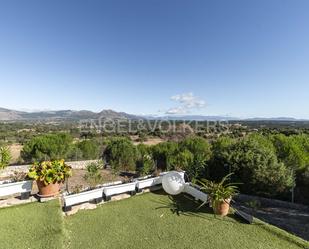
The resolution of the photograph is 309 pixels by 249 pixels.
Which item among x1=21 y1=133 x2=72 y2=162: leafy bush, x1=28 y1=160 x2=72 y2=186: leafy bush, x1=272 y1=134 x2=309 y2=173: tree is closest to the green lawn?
x1=28 y1=160 x2=72 y2=186: leafy bush

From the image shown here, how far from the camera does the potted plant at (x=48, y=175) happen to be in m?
5.86

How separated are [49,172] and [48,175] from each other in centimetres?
7

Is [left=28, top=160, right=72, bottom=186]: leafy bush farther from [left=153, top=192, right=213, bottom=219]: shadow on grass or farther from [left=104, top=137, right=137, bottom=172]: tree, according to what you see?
[left=104, top=137, right=137, bottom=172]: tree

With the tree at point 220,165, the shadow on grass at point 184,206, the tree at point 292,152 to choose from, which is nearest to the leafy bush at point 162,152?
the tree at point 292,152

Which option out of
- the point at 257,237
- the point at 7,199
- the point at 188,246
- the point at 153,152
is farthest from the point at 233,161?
the point at 153,152

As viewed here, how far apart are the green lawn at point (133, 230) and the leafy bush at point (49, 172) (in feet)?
1.89

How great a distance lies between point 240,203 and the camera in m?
7.81

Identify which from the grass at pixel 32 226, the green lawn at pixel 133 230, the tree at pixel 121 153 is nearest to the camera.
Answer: the grass at pixel 32 226

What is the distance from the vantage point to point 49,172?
234 inches

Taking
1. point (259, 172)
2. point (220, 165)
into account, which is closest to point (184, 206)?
point (259, 172)

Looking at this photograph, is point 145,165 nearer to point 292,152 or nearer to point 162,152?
point 292,152

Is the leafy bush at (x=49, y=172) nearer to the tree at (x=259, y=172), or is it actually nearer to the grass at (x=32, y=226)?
the grass at (x=32, y=226)

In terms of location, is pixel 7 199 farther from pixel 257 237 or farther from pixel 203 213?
pixel 257 237

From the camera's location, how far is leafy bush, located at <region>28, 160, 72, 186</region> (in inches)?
230
